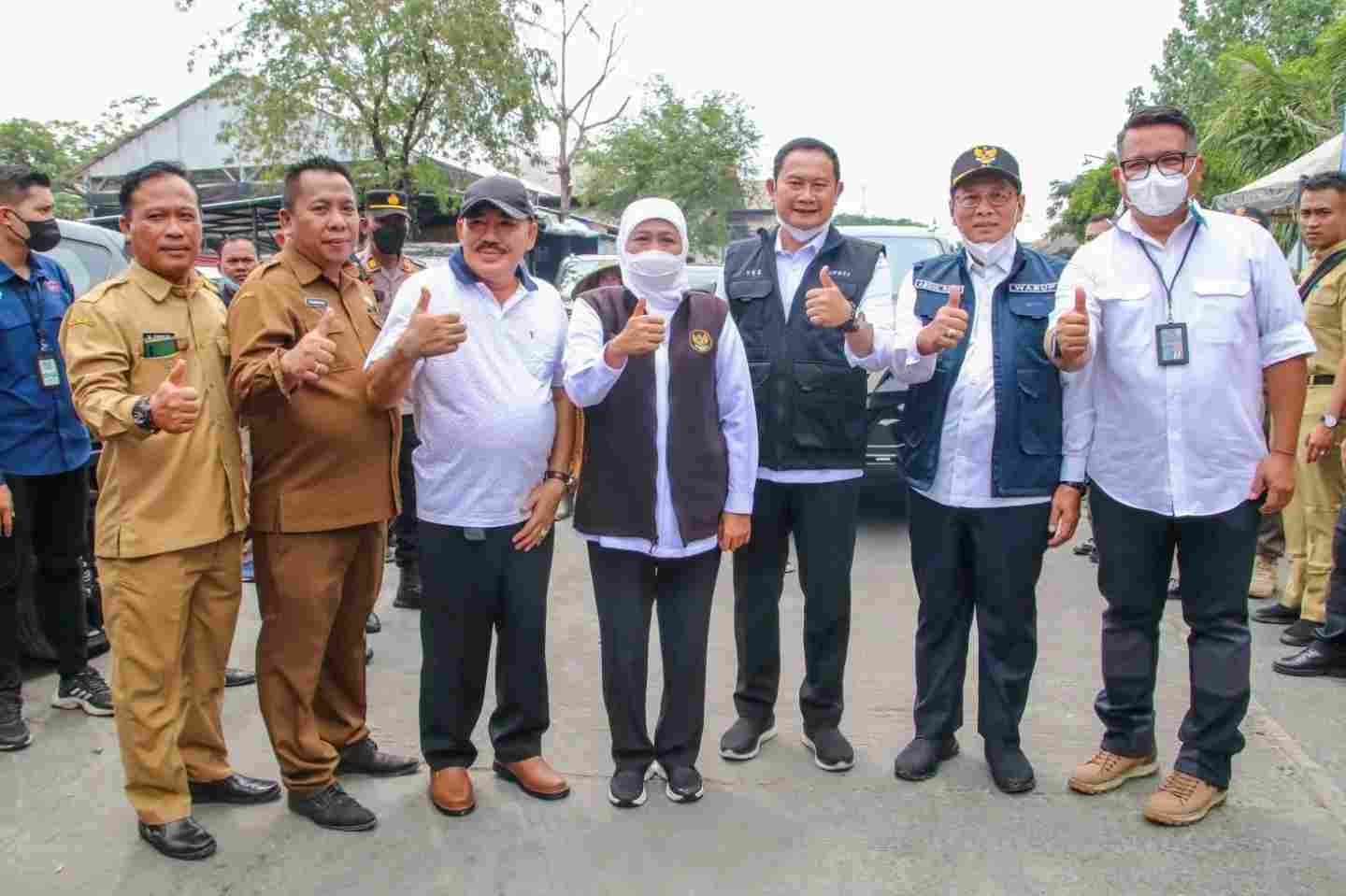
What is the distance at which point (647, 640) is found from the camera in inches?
142

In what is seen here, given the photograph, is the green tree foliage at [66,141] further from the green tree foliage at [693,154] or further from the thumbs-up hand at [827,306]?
the thumbs-up hand at [827,306]

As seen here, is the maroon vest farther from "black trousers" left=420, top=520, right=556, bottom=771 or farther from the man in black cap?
the man in black cap

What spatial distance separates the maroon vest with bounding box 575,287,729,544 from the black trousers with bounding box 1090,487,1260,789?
1.41 meters

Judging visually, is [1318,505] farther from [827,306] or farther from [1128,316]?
[827,306]

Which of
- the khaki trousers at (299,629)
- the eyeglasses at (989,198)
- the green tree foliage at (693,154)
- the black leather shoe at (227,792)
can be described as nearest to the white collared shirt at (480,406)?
the khaki trousers at (299,629)

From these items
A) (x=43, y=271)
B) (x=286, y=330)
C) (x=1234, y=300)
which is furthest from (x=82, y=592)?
(x=1234, y=300)

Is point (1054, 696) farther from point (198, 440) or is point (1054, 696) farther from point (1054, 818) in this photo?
point (198, 440)

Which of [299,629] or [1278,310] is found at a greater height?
[1278,310]

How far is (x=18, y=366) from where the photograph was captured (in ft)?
13.5

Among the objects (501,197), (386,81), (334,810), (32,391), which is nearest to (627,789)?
(334,810)

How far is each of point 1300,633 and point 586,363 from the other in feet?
13.4

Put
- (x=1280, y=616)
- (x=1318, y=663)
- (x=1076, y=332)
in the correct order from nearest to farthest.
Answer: (x=1076, y=332)
(x=1318, y=663)
(x=1280, y=616)

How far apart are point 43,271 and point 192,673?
1.93 meters

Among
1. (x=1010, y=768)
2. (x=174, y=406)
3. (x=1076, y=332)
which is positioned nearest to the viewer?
(x=174, y=406)
